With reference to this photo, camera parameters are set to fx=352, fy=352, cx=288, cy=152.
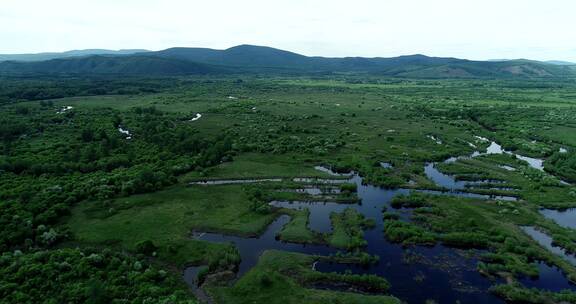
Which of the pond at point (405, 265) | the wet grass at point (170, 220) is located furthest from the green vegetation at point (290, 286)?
the wet grass at point (170, 220)

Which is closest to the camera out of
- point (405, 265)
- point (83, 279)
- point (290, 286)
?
point (83, 279)

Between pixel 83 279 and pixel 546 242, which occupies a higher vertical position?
pixel 546 242

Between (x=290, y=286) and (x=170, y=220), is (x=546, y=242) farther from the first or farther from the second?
(x=170, y=220)

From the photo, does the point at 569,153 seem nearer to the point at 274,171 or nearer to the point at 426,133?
the point at 426,133

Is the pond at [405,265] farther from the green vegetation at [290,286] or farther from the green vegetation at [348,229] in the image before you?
the green vegetation at [290,286]

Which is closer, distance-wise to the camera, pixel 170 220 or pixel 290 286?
pixel 290 286

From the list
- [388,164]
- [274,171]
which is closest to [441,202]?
[388,164]

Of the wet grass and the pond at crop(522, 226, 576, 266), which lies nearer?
the pond at crop(522, 226, 576, 266)

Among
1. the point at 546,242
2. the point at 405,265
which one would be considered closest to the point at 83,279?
the point at 405,265

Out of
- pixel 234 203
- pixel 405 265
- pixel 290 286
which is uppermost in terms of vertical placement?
pixel 234 203

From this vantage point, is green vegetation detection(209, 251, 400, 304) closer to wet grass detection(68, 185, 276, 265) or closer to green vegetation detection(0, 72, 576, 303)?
green vegetation detection(0, 72, 576, 303)

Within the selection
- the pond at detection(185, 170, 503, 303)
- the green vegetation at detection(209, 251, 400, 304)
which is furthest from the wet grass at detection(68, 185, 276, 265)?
the green vegetation at detection(209, 251, 400, 304)
